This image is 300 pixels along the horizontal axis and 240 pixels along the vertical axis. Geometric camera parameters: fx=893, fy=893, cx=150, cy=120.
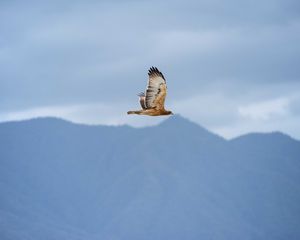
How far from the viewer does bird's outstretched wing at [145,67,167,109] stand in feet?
138

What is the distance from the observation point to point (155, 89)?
42500 millimetres

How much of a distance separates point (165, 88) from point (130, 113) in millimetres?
2279

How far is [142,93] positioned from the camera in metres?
46.8

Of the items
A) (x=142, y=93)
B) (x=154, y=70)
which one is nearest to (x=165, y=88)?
(x=154, y=70)

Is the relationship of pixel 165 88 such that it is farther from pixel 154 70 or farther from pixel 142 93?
pixel 142 93

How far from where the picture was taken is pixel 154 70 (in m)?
42.1

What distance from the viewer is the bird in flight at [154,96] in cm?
4206

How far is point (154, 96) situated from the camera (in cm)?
4291

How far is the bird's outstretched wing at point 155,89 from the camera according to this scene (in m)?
42.0

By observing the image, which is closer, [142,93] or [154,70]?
[154,70]

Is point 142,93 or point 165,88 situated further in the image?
point 142,93

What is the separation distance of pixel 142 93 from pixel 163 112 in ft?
8.31

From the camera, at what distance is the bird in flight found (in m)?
42.1

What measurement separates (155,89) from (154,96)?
0.52 meters
